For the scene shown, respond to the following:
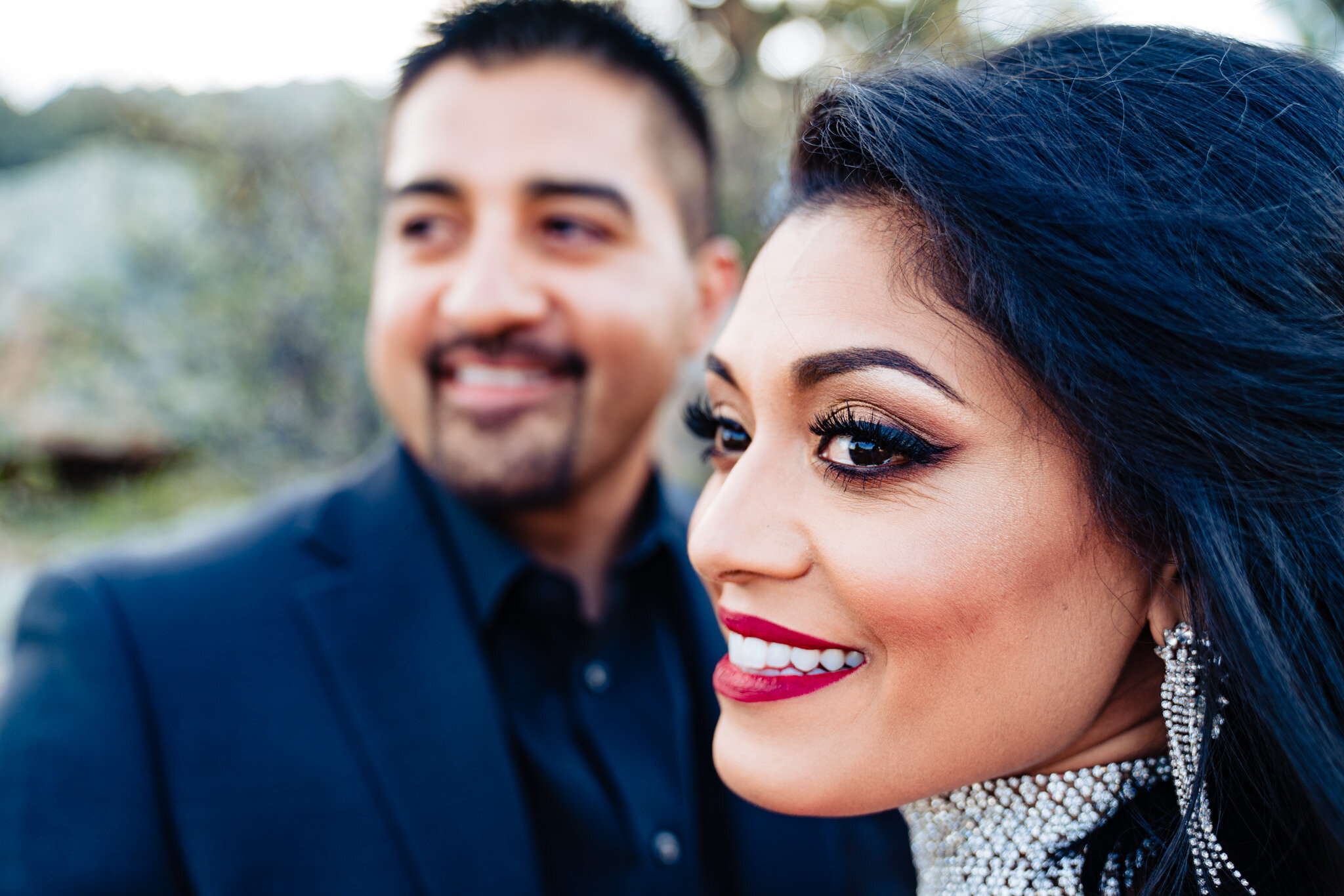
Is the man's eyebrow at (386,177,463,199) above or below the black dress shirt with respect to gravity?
above

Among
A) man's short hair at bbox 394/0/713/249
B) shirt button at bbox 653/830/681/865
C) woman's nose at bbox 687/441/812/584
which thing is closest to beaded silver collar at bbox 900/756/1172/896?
woman's nose at bbox 687/441/812/584

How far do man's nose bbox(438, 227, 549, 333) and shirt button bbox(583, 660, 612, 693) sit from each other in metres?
0.92

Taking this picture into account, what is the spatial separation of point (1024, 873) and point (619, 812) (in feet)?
3.65

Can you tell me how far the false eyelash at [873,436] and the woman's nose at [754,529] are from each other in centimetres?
8

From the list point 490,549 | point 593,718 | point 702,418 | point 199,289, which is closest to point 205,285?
point 199,289

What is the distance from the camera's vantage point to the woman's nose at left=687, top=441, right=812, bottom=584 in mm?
1276

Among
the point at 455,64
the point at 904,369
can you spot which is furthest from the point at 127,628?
the point at 904,369

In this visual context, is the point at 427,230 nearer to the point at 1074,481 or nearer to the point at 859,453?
the point at 859,453

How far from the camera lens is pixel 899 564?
1.19 m

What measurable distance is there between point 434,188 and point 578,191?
0.38m

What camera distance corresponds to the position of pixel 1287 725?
1.11m

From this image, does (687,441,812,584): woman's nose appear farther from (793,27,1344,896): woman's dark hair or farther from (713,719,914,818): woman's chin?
(793,27,1344,896): woman's dark hair

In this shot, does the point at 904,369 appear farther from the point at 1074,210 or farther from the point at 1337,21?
the point at 1337,21

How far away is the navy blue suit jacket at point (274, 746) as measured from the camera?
73.6 inches
